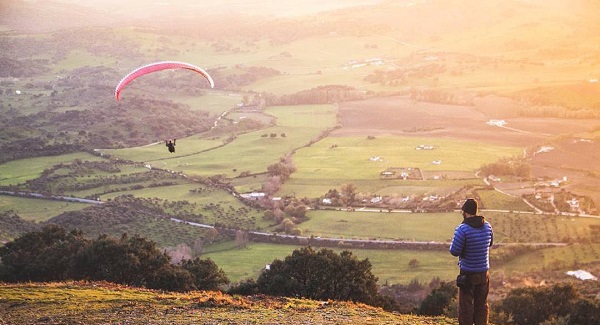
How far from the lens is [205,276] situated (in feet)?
142

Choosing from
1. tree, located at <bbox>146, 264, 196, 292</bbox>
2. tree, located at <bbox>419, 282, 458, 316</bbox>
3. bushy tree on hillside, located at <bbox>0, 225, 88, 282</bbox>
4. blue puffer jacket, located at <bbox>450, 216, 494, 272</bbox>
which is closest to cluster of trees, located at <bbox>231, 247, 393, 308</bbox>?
tree, located at <bbox>419, 282, 458, 316</bbox>

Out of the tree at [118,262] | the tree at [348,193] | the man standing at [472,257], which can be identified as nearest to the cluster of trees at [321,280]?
the tree at [118,262]

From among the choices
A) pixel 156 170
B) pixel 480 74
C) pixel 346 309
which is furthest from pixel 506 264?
pixel 480 74

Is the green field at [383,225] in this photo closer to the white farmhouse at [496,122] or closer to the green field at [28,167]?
the green field at [28,167]

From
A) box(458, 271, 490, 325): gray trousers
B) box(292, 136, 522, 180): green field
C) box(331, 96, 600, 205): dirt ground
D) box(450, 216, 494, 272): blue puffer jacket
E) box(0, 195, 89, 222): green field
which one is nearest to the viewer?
box(450, 216, 494, 272): blue puffer jacket

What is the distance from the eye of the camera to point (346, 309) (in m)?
27.1

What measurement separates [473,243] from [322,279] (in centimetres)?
2077

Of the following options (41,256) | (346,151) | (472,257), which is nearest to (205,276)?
(41,256)

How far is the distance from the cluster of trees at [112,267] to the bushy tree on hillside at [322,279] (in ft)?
17.5

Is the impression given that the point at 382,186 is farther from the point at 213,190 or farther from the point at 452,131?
the point at 452,131

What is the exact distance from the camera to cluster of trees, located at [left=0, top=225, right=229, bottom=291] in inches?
1604

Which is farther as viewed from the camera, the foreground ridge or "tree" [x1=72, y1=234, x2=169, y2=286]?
"tree" [x1=72, y1=234, x2=169, y2=286]

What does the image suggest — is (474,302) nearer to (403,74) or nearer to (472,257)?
(472,257)

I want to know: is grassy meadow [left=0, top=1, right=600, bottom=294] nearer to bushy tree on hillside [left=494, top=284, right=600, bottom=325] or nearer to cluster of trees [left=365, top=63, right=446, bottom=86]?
cluster of trees [left=365, top=63, right=446, bottom=86]
